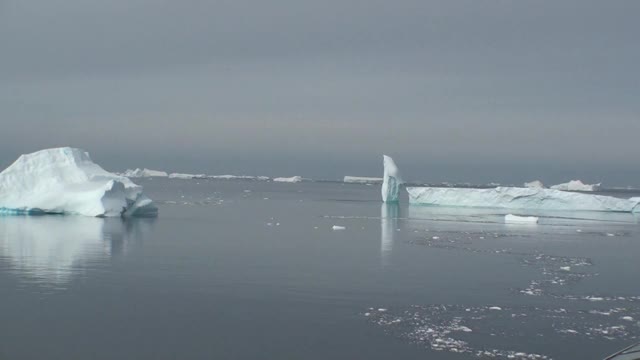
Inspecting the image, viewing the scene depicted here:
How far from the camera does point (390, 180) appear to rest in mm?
43250

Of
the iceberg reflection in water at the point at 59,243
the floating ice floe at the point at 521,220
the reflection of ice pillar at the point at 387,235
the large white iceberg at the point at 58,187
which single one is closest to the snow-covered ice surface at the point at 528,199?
the floating ice floe at the point at 521,220

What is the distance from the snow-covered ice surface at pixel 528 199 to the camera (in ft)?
Result: 127

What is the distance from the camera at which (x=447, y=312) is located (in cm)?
1029

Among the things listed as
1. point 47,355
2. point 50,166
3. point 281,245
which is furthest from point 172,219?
point 47,355

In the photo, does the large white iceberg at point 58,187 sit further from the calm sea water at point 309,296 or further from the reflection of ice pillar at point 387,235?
the reflection of ice pillar at point 387,235

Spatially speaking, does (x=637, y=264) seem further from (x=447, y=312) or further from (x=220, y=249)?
(x=220, y=249)

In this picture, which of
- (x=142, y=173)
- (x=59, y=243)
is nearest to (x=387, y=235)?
(x=59, y=243)

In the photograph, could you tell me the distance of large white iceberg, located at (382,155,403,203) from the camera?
4162 cm

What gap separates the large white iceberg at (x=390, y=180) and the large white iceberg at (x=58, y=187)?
60.5 feet

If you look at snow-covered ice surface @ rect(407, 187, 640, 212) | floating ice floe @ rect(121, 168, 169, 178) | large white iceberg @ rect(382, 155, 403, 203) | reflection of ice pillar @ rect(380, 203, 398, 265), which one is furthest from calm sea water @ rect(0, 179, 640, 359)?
floating ice floe @ rect(121, 168, 169, 178)

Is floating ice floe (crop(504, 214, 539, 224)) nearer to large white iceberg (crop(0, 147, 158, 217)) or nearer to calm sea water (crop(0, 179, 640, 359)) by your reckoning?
calm sea water (crop(0, 179, 640, 359))

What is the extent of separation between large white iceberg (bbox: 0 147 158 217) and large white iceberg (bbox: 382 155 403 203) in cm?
1844

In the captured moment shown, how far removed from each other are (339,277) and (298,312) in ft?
11.0

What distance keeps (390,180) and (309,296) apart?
32140 millimetres
